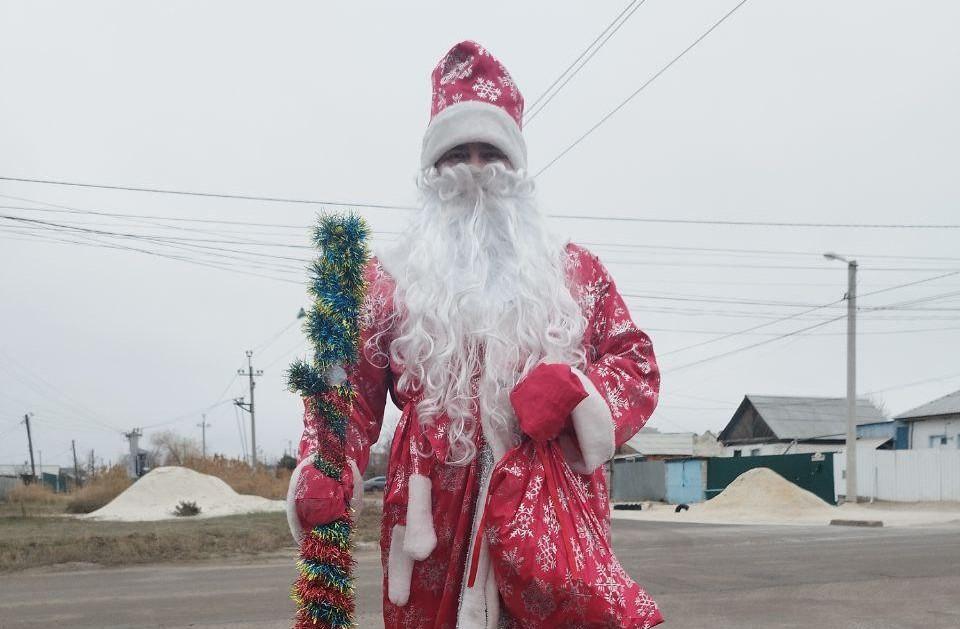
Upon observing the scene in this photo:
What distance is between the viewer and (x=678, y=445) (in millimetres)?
53688

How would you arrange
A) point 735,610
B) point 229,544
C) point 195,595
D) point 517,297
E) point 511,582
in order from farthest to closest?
point 229,544
point 195,595
point 735,610
point 517,297
point 511,582

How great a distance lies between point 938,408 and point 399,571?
3724 centimetres

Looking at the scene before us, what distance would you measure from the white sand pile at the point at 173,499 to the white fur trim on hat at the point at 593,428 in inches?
1017

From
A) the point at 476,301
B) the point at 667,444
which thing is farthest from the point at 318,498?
the point at 667,444

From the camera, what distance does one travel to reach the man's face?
227cm

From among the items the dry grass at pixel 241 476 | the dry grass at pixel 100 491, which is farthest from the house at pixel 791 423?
the dry grass at pixel 100 491

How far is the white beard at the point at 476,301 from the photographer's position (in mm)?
1961

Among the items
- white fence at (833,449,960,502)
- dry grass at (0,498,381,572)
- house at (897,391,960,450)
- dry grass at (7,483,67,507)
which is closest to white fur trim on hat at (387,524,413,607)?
dry grass at (0,498,381,572)

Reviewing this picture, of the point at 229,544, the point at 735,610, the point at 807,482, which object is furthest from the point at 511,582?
the point at 807,482

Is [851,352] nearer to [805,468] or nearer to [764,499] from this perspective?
[764,499]

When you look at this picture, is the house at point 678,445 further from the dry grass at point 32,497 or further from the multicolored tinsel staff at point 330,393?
the multicolored tinsel staff at point 330,393

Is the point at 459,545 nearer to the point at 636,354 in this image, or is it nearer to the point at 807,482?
the point at 636,354

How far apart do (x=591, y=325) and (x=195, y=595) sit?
7368 mm

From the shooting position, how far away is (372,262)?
223cm
